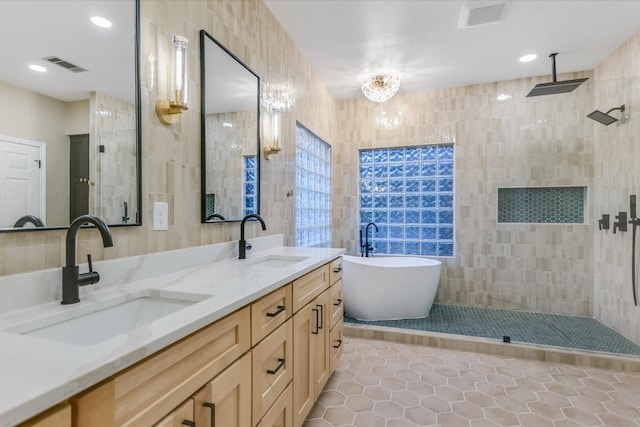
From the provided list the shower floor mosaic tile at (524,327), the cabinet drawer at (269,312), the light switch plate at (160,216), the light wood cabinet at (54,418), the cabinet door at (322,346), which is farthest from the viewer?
the shower floor mosaic tile at (524,327)

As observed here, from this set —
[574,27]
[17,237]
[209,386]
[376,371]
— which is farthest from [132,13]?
[574,27]

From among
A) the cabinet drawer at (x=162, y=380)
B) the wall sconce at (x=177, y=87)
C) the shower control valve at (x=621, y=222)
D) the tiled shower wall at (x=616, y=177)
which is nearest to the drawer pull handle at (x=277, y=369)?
the cabinet drawer at (x=162, y=380)

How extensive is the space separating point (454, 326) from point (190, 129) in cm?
289

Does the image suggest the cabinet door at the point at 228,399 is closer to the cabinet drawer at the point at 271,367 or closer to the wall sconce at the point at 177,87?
the cabinet drawer at the point at 271,367

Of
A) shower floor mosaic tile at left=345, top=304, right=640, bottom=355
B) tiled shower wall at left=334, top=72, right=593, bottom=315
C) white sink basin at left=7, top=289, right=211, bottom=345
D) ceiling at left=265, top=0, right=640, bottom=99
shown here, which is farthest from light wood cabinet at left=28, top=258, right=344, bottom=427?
tiled shower wall at left=334, top=72, right=593, bottom=315

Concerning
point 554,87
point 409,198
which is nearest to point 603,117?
point 554,87

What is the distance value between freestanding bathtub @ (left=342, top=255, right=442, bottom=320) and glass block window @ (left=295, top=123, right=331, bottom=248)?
0.54m

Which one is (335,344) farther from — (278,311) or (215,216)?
(215,216)

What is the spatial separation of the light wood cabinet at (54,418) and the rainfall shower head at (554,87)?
4.03m

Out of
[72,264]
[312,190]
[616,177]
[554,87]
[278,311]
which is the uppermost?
[554,87]

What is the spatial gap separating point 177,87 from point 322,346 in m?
1.56

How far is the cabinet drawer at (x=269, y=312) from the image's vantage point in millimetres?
1120

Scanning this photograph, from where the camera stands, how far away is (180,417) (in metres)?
0.77

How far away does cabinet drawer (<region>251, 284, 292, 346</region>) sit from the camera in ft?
3.67
